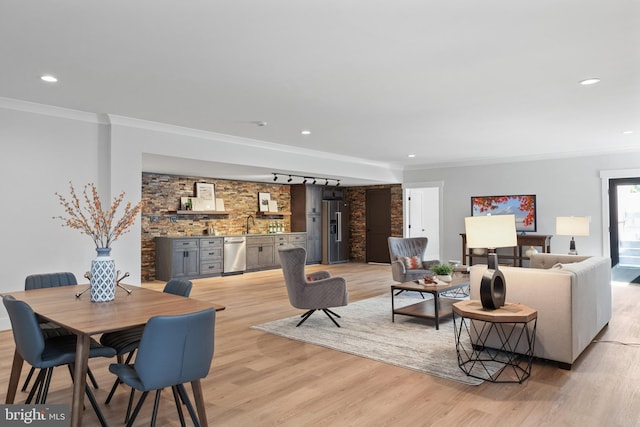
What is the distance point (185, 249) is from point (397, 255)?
13.7 ft

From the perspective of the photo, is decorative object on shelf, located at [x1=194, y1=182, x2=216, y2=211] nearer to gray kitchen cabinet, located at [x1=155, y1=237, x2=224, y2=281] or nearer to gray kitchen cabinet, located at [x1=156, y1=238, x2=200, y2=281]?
gray kitchen cabinet, located at [x1=155, y1=237, x2=224, y2=281]

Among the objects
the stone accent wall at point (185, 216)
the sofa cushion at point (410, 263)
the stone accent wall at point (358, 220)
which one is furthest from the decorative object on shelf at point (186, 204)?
the stone accent wall at point (358, 220)

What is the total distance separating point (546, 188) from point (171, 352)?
851 cm

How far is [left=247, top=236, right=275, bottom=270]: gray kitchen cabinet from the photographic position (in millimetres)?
9898

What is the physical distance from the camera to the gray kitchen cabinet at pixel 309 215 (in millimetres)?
11312

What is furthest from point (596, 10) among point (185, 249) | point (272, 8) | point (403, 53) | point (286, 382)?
point (185, 249)

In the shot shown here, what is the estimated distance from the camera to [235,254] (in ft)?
31.2

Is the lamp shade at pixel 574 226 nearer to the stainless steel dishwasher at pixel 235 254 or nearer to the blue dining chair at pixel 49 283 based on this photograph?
the stainless steel dishwasher at pixel 235 254

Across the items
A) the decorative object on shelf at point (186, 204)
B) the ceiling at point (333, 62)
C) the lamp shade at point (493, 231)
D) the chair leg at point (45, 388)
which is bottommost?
the chair leg at point (45, 388)

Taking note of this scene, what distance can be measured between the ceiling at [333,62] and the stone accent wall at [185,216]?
130 inches

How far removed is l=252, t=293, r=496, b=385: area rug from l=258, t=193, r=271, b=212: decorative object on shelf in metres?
5.42

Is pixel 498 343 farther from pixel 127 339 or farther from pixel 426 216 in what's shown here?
pixel 426 216

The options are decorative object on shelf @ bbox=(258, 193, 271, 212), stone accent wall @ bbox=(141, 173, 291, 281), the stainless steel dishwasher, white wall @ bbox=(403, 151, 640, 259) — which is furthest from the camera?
decorative object on shelf @ bbox=(258, 193, 271, 212)

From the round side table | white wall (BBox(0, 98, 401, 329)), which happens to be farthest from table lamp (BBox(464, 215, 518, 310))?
white wall (BBox(0, 98, 401, 329))
